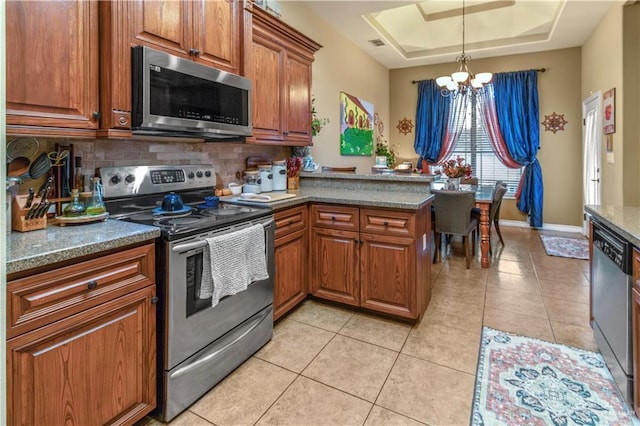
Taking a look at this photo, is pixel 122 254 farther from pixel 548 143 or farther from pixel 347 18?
pixel 548 143

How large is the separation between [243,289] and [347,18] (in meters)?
3.86

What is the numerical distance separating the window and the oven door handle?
19.5 ft

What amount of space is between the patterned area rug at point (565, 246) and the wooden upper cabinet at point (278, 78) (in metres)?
3.51

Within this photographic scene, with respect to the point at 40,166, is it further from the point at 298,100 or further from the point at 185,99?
the point at 298,100

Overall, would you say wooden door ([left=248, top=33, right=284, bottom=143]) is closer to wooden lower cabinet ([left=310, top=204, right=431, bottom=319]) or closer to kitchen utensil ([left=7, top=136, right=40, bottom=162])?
wooden lower cabinet ([left=310, top=204, right=431, bottom=319])

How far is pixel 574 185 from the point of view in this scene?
19.1ft

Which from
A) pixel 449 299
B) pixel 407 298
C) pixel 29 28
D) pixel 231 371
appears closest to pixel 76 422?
pixel 231 371

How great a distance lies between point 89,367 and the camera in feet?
4.36

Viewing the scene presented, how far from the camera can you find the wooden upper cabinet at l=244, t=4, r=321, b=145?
2.62m

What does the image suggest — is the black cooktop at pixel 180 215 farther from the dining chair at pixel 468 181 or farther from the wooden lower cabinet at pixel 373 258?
the dining chair at pixel 468 181

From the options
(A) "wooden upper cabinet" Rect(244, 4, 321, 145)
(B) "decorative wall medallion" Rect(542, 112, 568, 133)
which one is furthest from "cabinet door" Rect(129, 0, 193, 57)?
(B) "decorative wall medallion" Rect(542, 112, 568, 133)

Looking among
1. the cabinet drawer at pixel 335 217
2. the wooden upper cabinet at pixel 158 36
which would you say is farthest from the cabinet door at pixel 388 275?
the wooden upper cabinet at pixel 158 36

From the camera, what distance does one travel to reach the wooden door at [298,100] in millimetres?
3041

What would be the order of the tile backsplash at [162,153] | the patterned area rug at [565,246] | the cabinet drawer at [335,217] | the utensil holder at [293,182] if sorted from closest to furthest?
the tile backsplash at [162,153] < the cabinet drawer at [335,217] < the utensil holder at [293,182] < the patterned area rug at [565,246]
